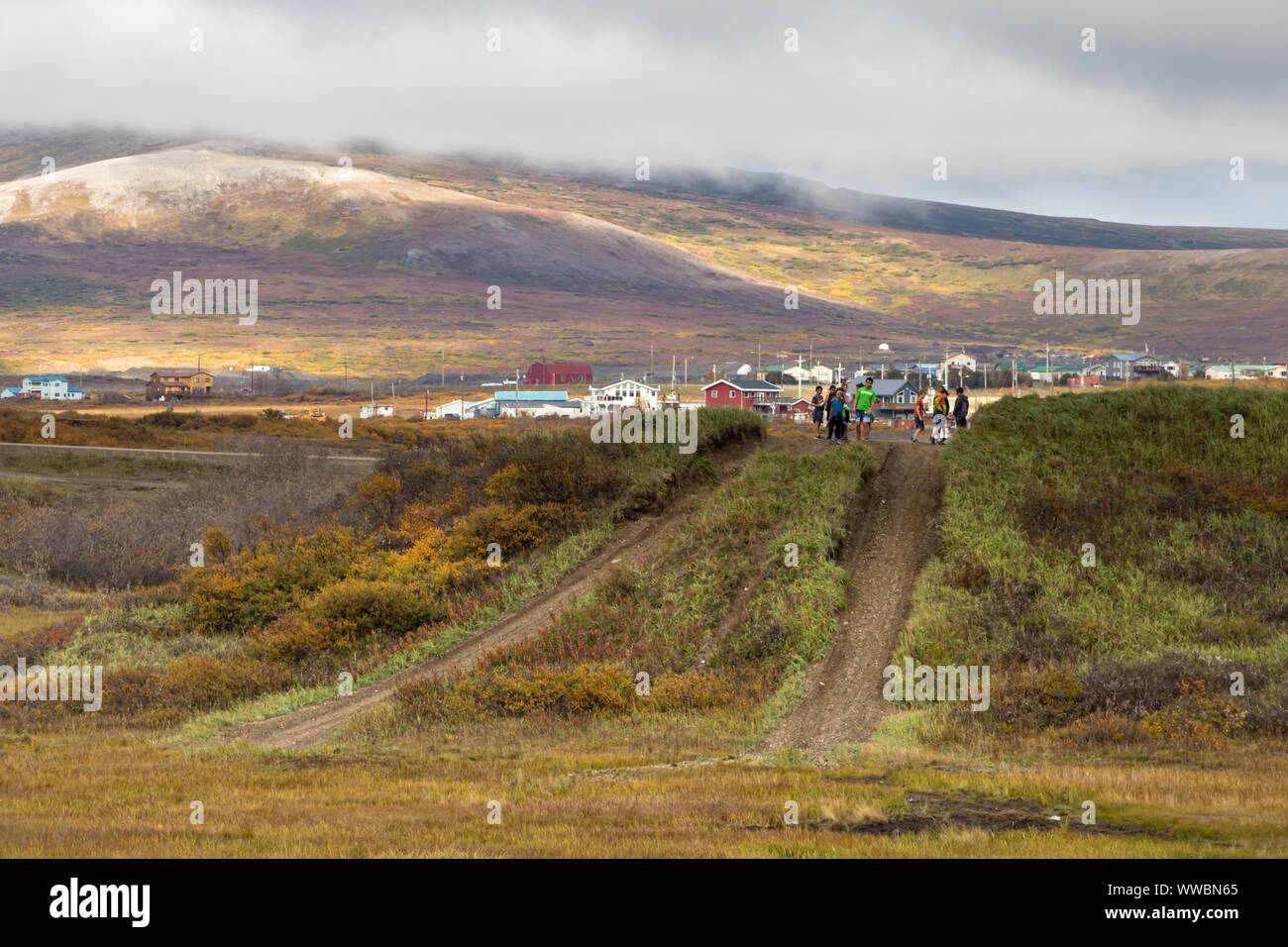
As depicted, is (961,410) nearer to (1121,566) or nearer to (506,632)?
(1121,566)

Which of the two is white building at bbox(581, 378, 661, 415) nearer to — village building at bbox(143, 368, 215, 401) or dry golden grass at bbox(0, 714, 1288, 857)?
village building at bbox(143, 368, 215, 401)

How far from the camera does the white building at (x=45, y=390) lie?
7096 inches

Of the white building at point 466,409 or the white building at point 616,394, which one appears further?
the white building at point 466,409

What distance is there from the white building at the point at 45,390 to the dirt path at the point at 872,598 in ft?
566

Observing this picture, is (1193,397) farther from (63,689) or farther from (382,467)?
(63,689)

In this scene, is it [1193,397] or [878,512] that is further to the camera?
[1193,397]

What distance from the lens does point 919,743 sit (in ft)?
59.2

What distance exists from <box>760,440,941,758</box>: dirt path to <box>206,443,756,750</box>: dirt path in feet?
14.7

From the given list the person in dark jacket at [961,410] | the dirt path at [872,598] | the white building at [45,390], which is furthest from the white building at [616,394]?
the dirt path at [872,598]

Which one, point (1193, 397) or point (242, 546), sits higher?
point (1193, 397)

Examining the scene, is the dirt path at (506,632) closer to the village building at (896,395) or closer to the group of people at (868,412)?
the group of people at (868,412)

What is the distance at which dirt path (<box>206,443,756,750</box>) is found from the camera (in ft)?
72.2

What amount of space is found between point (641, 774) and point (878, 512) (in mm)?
12824
